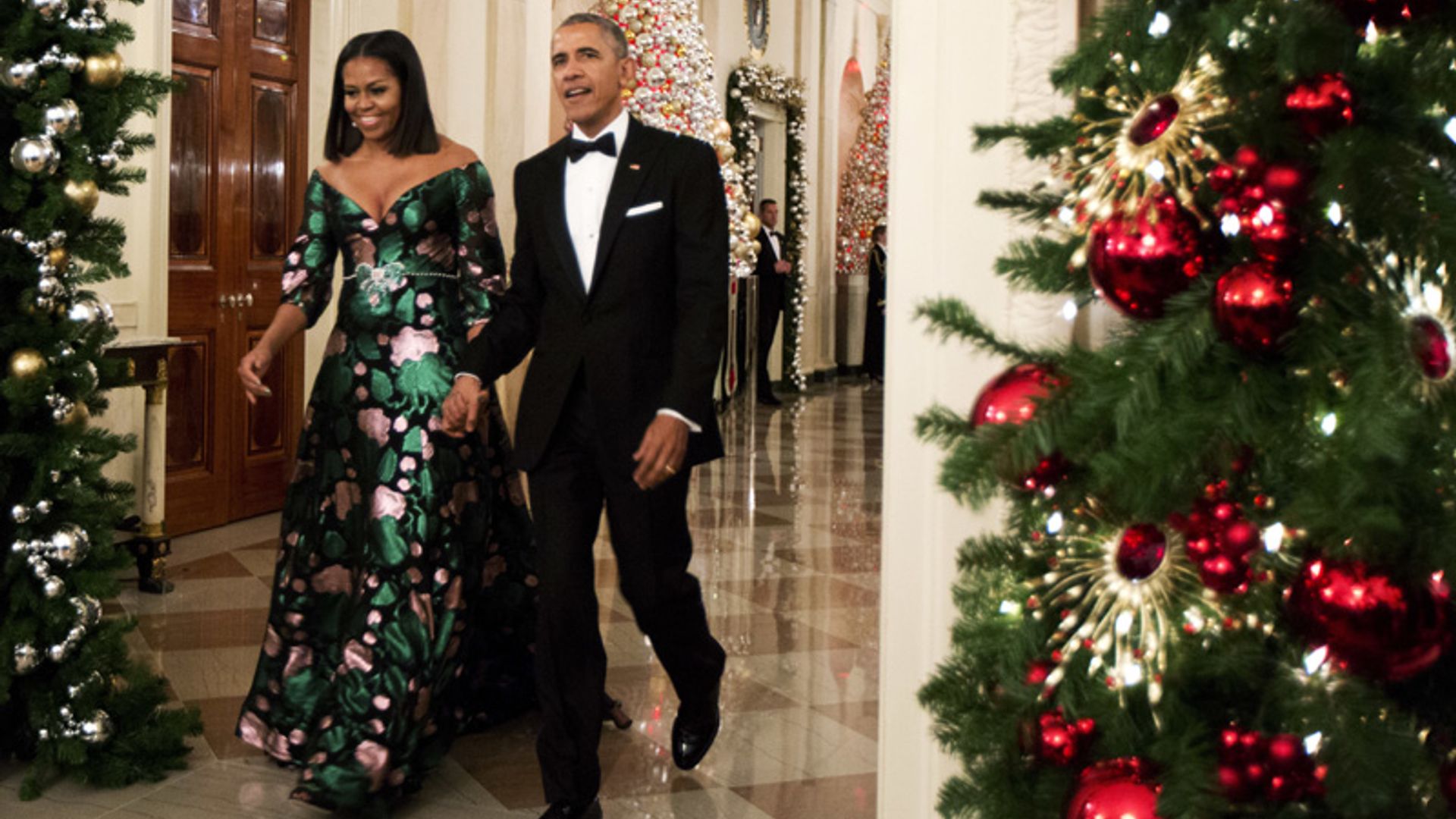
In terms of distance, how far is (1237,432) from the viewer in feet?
4.22

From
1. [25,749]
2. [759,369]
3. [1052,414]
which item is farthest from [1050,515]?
[759,369]

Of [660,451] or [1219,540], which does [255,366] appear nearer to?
[660,451]

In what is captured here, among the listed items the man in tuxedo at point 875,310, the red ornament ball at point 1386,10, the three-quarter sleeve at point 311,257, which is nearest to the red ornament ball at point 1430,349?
the red ornament ball at point 1386,10

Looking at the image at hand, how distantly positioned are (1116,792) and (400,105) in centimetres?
270

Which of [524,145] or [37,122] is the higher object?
[524,145]

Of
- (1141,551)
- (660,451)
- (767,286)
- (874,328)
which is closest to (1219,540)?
(1141,551)

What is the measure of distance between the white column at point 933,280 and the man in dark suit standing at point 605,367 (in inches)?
30.7

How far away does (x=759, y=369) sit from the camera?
1438cm

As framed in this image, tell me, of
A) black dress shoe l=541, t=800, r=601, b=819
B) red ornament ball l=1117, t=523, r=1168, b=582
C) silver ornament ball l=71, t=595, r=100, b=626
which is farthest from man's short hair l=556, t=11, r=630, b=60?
red ornament ball l=1117, t=523, r=1168, b=582

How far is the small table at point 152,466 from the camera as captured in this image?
570cm

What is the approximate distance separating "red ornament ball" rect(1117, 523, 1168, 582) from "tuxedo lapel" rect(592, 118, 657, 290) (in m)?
1.90

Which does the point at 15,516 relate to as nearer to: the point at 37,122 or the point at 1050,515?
the point at 37,122

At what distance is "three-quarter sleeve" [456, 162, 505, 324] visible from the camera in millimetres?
3594

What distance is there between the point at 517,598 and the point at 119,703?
3.17 ft
